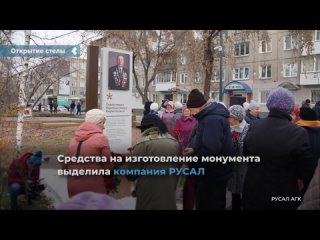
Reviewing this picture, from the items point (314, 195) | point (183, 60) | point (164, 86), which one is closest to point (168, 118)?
point (164, 86)

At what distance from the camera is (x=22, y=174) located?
351cm

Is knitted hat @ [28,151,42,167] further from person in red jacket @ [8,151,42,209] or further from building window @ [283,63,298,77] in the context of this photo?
building window @ [283,63,298,77]

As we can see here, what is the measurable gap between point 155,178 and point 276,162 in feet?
3.70

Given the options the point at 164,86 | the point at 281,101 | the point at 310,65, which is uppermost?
the point at 310,65

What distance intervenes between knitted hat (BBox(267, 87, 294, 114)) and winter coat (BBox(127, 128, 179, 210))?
0.97 m

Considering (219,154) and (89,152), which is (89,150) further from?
(219,154)

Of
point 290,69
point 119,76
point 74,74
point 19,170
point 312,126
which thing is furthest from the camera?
point 290,69

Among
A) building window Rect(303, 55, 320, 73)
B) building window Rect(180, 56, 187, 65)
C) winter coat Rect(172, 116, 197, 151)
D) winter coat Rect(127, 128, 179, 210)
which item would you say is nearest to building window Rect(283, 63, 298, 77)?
building window Rect(303, 55, 320, 73)

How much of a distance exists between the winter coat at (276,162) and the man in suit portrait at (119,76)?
94.6 inches

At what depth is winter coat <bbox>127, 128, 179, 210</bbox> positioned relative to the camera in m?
3.22

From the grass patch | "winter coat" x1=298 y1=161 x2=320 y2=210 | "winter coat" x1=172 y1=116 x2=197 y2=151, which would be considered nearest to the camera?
"winter coat" x1=298 y1=161 x2=320 y2=210

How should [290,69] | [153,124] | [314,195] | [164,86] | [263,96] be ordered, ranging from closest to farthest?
[314,195] < [153,124] < [263,96] < [164,86] < [290,69]

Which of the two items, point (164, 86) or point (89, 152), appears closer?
point (89, 152)
